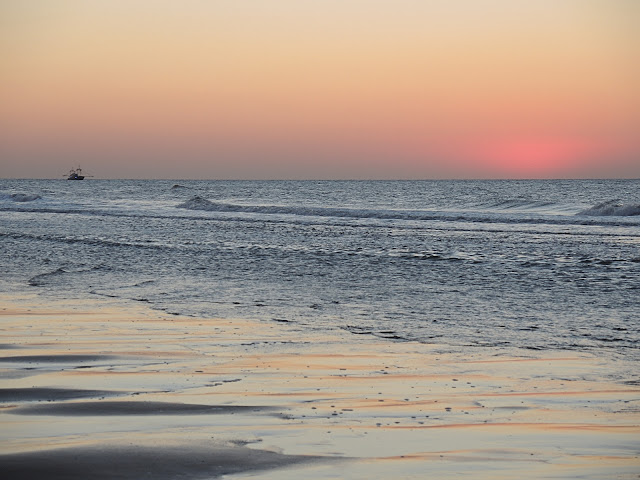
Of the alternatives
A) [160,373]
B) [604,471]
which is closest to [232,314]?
[160,373]

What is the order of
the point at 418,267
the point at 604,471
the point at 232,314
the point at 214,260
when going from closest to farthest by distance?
1. the point at 604,471
2. the point at 232,314
3. the point at 418,267
4. the point at 214,260

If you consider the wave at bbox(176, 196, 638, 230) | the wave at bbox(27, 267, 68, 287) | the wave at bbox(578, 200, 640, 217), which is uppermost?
the wave at bbox(578, 200, 640, 217)

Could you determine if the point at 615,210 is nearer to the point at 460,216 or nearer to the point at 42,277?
the point at 460,216

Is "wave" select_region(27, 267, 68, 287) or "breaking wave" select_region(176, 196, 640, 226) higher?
"wave" select_region(27, 267, 68, 287)

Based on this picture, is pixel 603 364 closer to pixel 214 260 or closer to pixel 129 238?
pixel 214 260

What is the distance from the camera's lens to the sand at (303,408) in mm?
4516

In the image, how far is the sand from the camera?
4516 mm

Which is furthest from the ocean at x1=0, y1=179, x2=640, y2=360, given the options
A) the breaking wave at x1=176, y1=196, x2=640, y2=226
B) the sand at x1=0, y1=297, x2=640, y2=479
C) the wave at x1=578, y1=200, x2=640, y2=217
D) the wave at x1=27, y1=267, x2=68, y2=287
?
the wave at x1=578, y1=200, x2=640, y2=217

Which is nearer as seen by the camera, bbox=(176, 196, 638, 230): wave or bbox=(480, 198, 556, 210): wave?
bbox=(176, 196, 638, 230): wave

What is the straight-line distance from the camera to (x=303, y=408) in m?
5.75

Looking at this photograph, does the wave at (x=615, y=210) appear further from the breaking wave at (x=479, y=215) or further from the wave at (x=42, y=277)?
the wave at (x=42, y=277)

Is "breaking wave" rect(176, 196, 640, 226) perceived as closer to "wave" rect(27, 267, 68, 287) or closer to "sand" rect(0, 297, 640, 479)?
"wave" rect(27, 267, 68, 287)

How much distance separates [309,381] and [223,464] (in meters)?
2.19

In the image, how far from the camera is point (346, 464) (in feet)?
14.8
